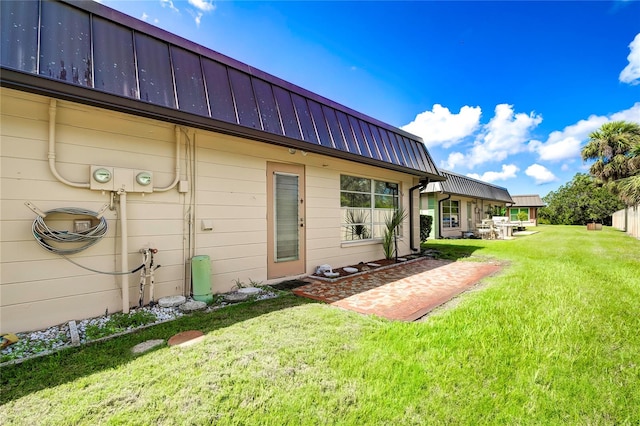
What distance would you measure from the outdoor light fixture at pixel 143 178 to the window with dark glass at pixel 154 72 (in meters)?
0.96

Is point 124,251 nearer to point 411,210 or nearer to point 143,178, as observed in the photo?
point 143,178

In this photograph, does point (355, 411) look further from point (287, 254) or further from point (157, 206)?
point (287, 254)

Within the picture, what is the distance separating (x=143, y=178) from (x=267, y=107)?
2.21 metres

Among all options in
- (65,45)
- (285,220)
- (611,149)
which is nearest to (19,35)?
(65,45)

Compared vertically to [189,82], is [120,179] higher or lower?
lower

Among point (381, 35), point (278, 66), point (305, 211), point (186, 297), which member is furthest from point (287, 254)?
point (381, 35)

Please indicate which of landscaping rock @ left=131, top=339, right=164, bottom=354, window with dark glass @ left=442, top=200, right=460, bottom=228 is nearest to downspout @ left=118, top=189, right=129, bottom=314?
landscaping rock @ left=131, top=339, right=164, bottom=354

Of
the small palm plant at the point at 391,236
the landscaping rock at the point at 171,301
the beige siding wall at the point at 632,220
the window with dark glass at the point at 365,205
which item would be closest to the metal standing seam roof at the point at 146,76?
the window with dark glass at the point at 365,205

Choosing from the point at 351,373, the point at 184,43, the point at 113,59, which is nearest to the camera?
the point at 351,373

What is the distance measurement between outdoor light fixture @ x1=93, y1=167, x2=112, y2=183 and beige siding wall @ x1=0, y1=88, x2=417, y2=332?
10 centimetres

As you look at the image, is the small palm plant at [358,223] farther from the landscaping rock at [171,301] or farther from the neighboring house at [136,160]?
the landscaping rock at [171,301]

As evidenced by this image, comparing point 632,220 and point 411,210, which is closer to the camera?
point 411,210

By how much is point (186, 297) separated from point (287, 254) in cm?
201

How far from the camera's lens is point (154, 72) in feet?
10.9
